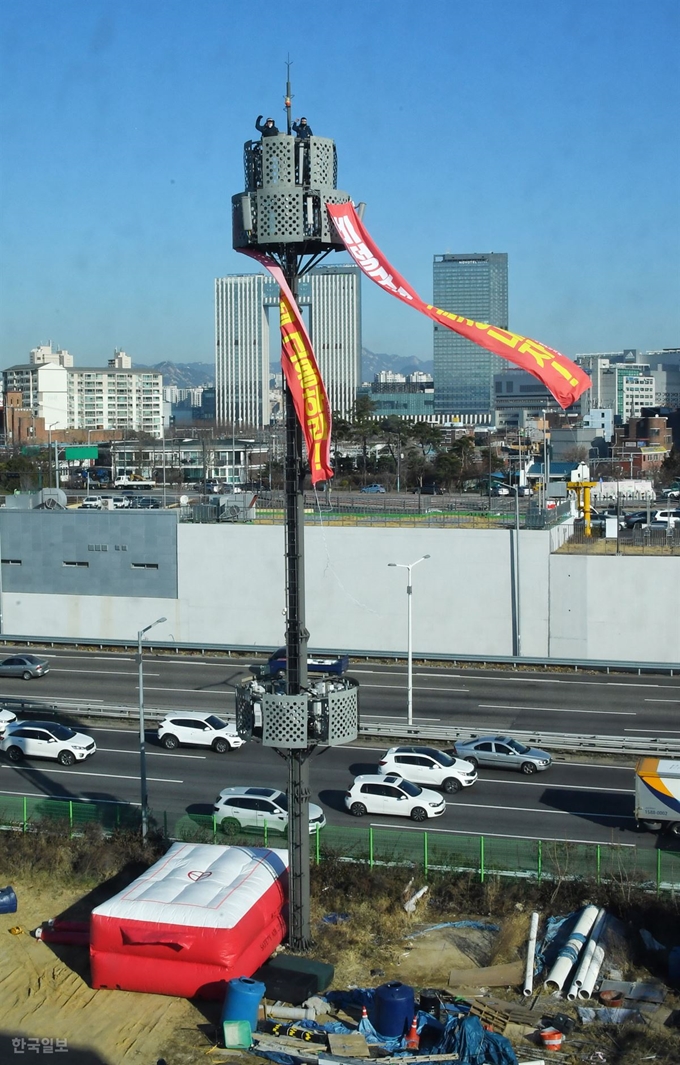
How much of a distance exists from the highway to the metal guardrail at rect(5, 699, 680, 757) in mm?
212

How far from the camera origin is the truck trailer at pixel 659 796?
1798cm

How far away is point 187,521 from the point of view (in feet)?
119

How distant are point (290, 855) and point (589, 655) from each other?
20.7 metres

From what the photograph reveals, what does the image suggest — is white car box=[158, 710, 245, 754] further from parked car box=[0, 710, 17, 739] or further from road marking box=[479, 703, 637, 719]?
road marking box=[479, 703, 637, 719]

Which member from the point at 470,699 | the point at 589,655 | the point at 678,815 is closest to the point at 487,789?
the point at 678,815

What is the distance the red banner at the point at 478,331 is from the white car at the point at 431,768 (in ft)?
35.2

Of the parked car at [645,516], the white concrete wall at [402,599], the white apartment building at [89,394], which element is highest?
the white apartment building at [89,394]

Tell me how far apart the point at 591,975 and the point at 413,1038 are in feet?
7.86

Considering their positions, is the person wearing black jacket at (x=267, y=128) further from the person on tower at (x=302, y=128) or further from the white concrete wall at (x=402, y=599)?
the white concrete wall at (x=402, y=599)

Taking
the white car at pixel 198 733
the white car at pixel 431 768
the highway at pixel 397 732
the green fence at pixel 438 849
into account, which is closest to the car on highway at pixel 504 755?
the highway at pixel 397 732

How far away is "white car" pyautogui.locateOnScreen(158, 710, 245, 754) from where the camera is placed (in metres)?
23.4

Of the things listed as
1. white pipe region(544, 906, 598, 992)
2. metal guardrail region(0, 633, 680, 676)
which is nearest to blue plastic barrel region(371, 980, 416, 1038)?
white pipe region(544, 906, 598, 992)

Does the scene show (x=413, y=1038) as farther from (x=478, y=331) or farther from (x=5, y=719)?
(x=5, y=719)

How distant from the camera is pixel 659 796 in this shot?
18062 mm
